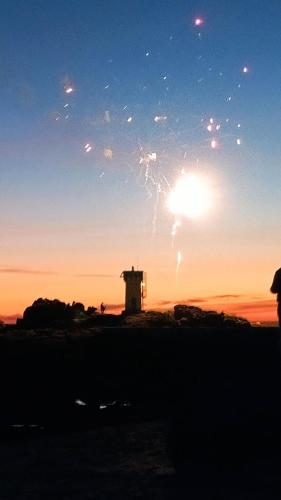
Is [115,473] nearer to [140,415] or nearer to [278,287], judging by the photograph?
[140,415]

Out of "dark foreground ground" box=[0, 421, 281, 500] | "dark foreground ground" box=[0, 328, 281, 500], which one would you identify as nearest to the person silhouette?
"dark foreground ground" box=[0, 328, 281, 500]

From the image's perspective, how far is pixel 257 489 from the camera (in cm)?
568

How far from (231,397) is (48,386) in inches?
192

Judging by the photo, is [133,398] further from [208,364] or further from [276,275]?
[276,275]

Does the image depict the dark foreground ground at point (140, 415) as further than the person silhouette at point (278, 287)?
No

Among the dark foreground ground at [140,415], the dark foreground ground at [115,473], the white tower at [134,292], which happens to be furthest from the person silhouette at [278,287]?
the white tower at [134,292]

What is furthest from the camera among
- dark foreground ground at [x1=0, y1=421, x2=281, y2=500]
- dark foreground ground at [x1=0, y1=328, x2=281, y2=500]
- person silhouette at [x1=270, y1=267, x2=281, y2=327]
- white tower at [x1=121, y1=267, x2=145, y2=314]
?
white tower at [x1=121, y1=267, x2=145, y2=314]

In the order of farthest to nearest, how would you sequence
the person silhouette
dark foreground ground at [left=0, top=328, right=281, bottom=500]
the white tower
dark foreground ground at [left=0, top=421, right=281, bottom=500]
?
the white tower, the person silhouette, dark foreground ground at [left=0, top=328, right=281, bottom=500], dark foreground ground at [left=0, top=421, right=281, bottom=500]

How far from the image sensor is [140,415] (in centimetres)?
948

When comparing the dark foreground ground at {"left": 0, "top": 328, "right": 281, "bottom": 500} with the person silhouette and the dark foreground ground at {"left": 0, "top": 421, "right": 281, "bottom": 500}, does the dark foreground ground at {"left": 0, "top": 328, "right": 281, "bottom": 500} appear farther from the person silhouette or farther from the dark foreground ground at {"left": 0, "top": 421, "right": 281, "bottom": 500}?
the person silhouette

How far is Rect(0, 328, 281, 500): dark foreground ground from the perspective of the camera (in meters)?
6.11

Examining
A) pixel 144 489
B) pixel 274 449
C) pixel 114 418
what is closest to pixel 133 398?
pixel 114 418

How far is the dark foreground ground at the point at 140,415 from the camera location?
6109mm

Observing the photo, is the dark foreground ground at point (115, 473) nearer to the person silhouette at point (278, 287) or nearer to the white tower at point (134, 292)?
the person silhouette at point (278, 287)
